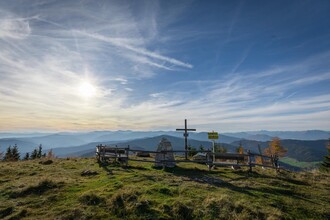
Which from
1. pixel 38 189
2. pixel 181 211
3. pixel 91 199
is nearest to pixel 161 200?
pixel 181 211

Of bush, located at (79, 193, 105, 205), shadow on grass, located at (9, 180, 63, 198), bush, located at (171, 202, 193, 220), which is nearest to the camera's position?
bush, located at (171, 202, 193, 220)

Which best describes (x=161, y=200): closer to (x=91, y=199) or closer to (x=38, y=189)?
(x=91, y=199)

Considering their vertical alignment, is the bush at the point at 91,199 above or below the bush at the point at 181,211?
above

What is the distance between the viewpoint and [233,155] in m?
20.2

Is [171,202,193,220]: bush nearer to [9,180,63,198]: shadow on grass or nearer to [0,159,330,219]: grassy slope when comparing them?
[0,159,330,219]: grassy slope

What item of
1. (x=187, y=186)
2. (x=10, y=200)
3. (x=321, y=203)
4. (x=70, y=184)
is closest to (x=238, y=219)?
(x=187, y=186)

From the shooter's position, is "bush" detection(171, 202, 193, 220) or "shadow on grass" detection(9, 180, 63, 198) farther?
"shadow on grass" detection(9, 180, 63, 198)

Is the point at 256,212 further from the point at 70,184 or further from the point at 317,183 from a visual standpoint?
the point at 70,184

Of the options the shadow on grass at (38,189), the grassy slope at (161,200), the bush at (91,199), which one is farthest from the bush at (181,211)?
the shadow on grass at (38,189)

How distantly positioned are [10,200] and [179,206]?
876cm

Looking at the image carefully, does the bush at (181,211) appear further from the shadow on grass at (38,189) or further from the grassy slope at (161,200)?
the shadow on grass at (38,189)

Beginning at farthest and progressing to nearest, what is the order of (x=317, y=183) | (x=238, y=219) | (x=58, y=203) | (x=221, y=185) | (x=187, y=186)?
1. (x=317, y=183)
2. (x=221, y=185)
3. (x=187, y=186)
4. (x=58, y=203)
5. (x=238, y=219)

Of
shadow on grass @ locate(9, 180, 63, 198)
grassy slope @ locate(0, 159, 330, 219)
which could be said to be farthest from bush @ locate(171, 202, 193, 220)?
shadow on grass @ locate(9, 180, 63, 198)

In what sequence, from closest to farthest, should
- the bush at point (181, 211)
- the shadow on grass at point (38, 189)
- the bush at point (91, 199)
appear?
the bush at point (181, 211) → the bush at point (91, 199) → the shadow on grass at point (38, 189)
